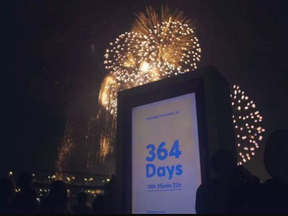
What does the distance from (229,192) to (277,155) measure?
25.9 inches

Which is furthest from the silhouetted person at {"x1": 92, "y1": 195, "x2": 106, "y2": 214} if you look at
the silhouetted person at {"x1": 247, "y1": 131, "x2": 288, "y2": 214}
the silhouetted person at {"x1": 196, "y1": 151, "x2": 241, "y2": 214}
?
the silhouetted person at {"x1": 247, "y1": 131, "x2": 288, "y2": 214}

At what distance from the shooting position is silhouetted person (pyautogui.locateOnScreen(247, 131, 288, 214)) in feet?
7.34

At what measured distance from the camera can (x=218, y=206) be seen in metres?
2.80

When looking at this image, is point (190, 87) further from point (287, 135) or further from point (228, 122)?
point (287, 135)

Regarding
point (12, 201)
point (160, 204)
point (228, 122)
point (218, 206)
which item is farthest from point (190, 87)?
point (12, 201)

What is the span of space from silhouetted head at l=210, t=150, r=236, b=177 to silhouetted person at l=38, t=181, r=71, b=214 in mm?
1895

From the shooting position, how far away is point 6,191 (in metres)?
4.29

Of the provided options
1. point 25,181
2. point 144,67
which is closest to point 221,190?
point 25,181

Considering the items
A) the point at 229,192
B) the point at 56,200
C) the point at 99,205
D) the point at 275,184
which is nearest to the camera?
the point at 275,184

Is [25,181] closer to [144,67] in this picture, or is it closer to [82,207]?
[82,207]

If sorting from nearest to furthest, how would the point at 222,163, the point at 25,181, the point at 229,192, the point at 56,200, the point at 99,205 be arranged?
1. the point at 229,192
2. the point at 222,163
3. the point at 56,200
4. the point at 25,181
5. the point at 99,205

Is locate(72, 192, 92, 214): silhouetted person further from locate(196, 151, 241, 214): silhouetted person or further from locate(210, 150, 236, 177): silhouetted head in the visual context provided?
locate(210, 150, 236, 177): silhouetted head

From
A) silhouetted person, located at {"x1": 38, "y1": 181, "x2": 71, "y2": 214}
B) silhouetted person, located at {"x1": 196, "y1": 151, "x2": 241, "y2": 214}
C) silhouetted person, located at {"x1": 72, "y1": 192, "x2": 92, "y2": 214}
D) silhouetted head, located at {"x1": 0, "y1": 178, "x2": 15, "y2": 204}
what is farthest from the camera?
silhouetted person, located at {"x1": 72, "y1": 192, "x2": 92, "y2": 214}

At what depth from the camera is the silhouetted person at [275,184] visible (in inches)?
88.1
